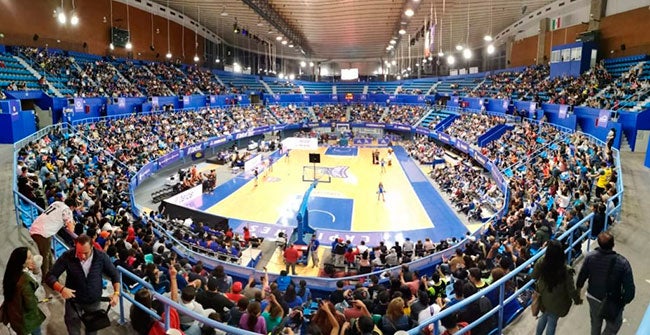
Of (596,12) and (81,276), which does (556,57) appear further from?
(81,276)

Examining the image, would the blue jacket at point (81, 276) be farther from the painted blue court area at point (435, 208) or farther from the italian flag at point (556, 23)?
the italian flag at point (556, 23)

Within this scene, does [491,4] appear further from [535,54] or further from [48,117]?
[48,117]

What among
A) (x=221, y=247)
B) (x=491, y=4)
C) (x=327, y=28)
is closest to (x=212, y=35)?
(x=327, y=28)

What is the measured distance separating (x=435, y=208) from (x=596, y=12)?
2056 cm

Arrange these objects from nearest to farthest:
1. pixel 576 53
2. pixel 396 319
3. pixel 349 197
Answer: pixel 396 319 → pixel 349 197 → pixel 576 53

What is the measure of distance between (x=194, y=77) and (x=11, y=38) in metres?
18.5

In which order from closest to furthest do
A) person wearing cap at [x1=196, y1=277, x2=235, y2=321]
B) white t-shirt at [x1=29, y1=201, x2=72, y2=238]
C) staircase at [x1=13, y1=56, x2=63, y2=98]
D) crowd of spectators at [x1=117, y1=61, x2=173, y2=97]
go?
white t-shirt at [x1=29, y1=201, x2=72, y2=238] < person wearing cap at [x1=196, y1=277, x2=235, y2=321] < staircase at [x1=13, y1=56, x2=63, y2=98] < crowd of spectators at [x1=117, y1=61, x2=173, y2=97]

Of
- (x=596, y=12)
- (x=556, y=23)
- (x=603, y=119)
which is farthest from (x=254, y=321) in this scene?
(x=556, y=23)

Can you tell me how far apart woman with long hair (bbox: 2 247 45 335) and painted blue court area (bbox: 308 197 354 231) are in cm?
1523

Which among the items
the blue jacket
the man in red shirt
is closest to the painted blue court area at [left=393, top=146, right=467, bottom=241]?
the man in red shirt

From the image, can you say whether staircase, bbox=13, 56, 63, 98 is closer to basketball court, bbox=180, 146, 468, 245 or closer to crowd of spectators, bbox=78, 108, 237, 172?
crowd of spectators, bbox=78, 108, 237, 172

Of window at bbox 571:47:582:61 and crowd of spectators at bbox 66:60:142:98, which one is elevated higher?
window at bbox 571:47:582:61

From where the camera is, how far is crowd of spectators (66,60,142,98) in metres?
26.6

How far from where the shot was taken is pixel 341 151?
1676 inches
